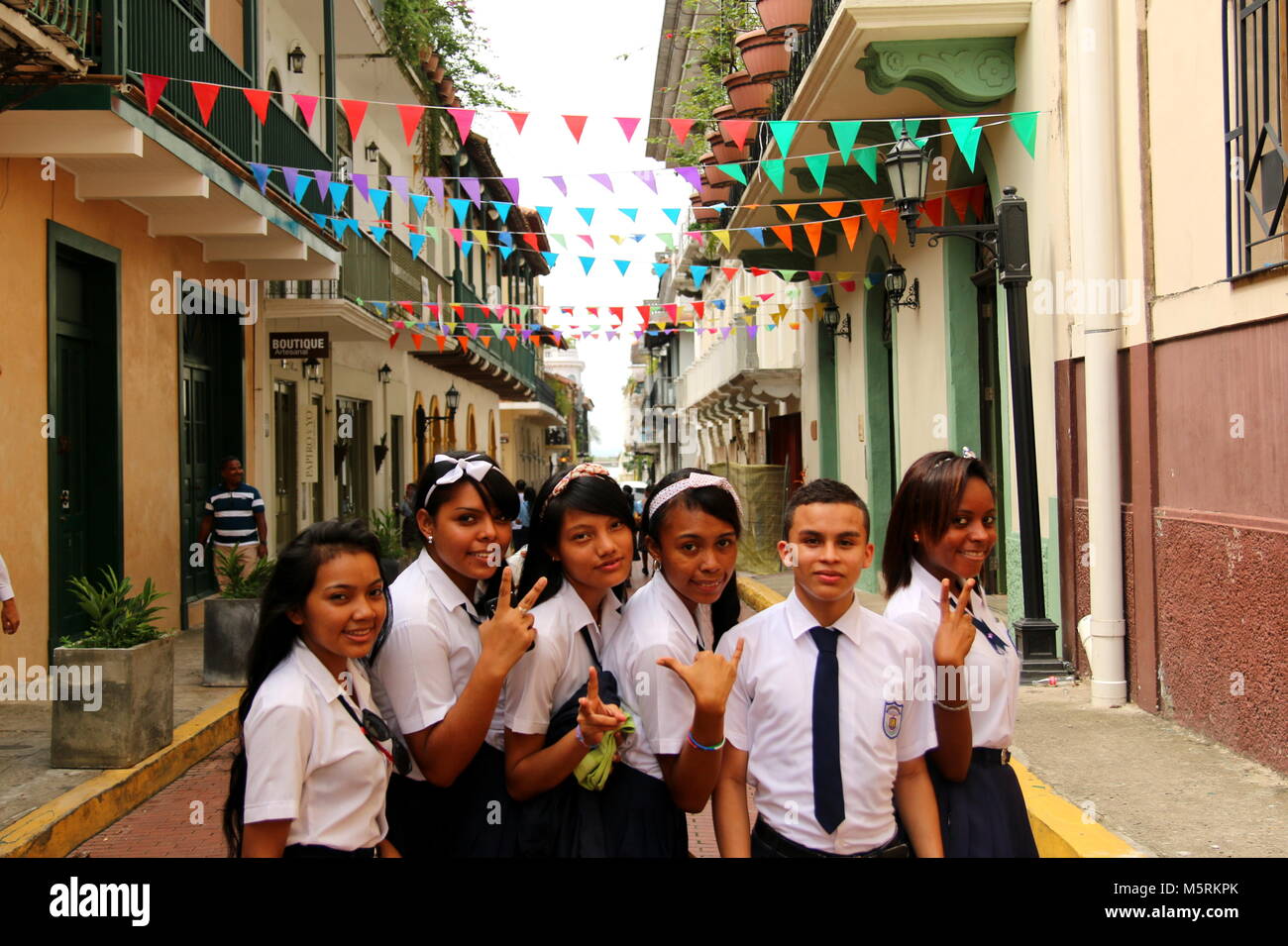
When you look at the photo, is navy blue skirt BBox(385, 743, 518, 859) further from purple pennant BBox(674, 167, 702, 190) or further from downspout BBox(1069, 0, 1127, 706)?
purple pennant BBox(674, 167, 702, 190)

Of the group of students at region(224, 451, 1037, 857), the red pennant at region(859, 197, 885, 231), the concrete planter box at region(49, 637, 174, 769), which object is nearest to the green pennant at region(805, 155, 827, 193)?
the red pennant at region(859, 197, 885, 231)

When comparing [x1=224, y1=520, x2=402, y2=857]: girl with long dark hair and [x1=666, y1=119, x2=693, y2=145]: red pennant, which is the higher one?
[x1=666, y1=119, x2=693, y2=145]: red pennant

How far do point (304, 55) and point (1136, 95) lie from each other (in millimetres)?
12170

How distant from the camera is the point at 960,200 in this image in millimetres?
10891

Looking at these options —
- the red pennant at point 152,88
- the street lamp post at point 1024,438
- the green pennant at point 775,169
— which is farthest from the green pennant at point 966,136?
the red pennant at point 152,88

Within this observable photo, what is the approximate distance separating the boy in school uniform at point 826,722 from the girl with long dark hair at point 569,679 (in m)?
0.30

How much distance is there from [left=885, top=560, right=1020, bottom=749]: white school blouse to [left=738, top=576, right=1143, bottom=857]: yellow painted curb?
65.7 inches

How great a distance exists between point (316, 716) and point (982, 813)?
1.52 meters

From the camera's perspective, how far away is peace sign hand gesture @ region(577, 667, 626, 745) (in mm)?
2506

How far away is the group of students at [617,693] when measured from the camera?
2596mm

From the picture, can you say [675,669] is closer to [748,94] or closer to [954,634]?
[954,634]
